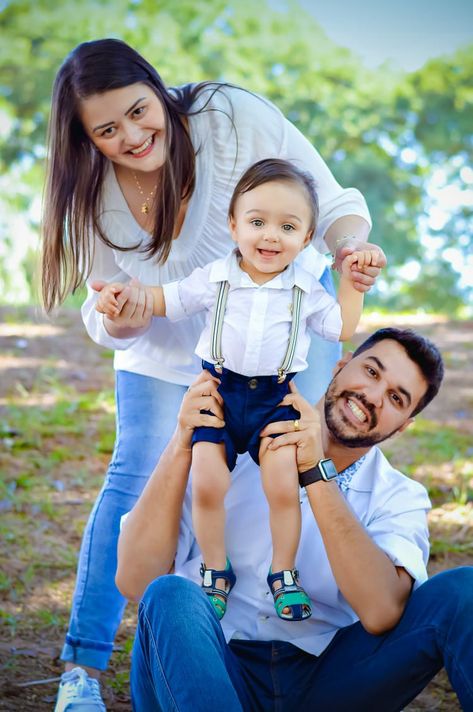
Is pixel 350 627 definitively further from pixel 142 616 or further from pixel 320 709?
pixel 142 616

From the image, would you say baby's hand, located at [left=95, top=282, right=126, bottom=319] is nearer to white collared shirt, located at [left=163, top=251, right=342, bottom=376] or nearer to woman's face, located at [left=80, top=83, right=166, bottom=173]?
white collared shirt, located at [left=163, top=251, right=342, bottom=376]

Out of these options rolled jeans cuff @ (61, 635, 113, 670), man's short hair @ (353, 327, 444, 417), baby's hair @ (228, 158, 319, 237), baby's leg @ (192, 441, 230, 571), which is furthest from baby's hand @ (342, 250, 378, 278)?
rolled jeans cuff @ (61, 635, 113, 670)

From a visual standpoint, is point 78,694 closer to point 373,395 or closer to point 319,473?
point 319,473

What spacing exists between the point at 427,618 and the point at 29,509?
2.33 m

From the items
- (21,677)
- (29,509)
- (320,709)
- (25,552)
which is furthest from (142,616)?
(29,509)

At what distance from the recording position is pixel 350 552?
1.96 m

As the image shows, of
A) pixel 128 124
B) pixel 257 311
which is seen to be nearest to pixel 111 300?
pixel 257 311

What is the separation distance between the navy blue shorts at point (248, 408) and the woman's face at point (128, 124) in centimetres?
61

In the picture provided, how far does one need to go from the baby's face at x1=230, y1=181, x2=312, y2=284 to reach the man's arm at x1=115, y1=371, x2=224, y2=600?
29 cm

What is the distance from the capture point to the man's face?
2.20 meters

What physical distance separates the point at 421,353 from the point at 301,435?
0.45 metres

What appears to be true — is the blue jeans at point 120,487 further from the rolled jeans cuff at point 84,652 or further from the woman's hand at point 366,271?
the woman's hand at point 366,271

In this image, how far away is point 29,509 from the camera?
12.6 feet

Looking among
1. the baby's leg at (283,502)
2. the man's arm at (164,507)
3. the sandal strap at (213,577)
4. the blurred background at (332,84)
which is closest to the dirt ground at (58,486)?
the man's arm at (164,507)
